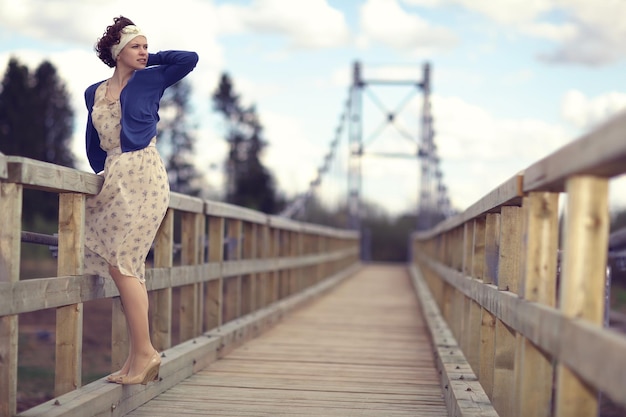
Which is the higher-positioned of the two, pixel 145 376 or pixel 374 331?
pixel 145 376

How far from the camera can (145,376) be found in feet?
9.87

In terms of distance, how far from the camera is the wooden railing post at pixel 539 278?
2.22 metres

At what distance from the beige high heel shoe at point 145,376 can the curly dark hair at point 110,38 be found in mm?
980

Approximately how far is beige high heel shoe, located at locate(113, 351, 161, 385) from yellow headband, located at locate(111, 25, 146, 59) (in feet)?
3.22

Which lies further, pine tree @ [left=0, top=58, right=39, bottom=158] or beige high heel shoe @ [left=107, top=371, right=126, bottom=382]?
pine tree @ [left=0, top=58, right=39, bottom=158]

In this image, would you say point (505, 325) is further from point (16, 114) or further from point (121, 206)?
point (16, 114)

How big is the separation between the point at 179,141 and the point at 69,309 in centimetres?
3659

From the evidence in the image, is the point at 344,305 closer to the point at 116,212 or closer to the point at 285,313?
the point at 285,313

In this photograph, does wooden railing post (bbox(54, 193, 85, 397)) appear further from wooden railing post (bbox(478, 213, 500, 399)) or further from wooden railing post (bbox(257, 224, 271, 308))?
wooden railing post (bbox(257, 224, 271, 308))

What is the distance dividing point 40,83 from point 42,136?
10.3 feet

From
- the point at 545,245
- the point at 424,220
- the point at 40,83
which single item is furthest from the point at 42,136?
the point at 545,245

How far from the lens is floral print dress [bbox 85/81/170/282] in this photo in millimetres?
2936

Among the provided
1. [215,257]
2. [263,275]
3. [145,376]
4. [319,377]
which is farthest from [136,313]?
[263,275]

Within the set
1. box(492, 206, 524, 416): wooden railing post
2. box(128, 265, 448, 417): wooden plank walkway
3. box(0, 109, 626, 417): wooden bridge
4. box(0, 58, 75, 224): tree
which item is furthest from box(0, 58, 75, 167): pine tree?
box(492, 206, 524, 416): wooden railing post
